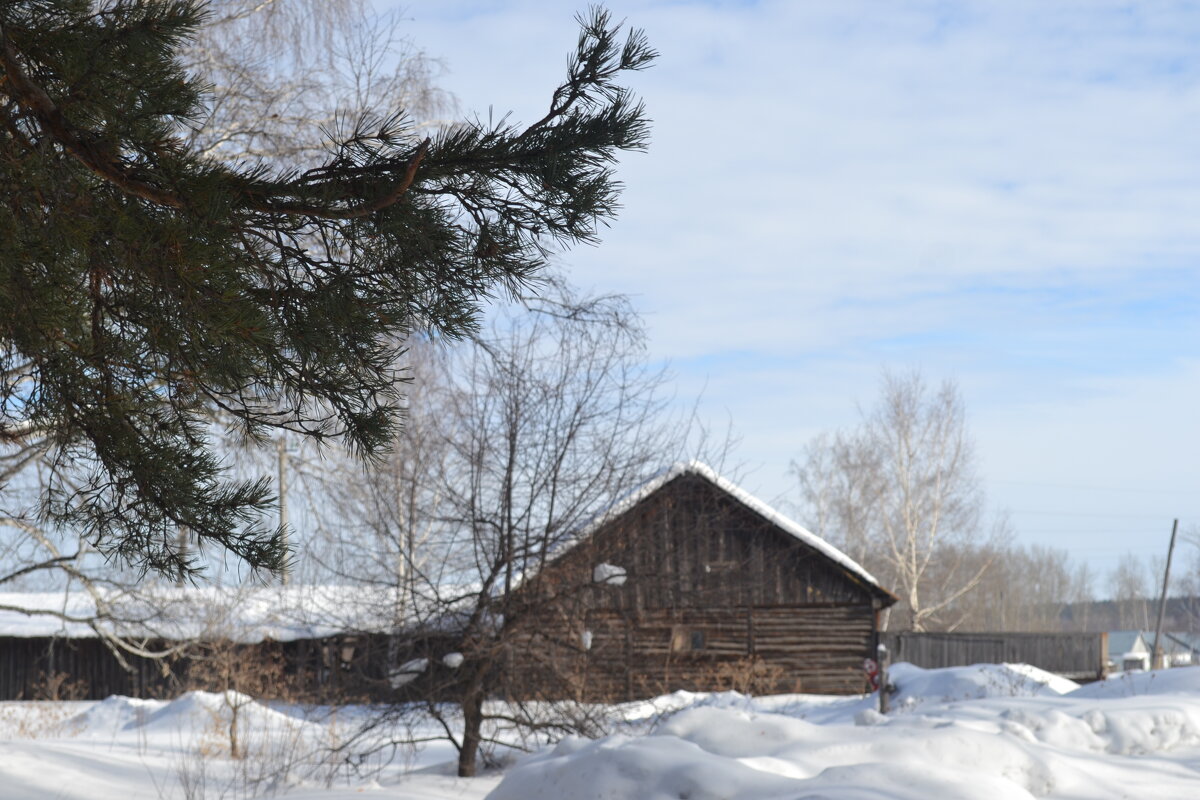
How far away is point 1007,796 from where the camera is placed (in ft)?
18.9

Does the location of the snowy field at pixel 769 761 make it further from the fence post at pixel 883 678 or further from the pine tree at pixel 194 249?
the fence post at pixel 883 678

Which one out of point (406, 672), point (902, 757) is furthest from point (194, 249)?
Result: point (406, 672)

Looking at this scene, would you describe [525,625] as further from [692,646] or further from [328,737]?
[692,646]

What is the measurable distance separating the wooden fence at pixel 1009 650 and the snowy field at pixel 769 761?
496 inches

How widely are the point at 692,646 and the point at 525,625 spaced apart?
1163 cm

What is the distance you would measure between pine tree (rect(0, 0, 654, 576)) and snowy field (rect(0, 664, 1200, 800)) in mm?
2573

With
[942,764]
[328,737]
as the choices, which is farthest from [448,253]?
[328,737]

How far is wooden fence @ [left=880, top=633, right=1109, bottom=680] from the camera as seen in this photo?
27.0 metres

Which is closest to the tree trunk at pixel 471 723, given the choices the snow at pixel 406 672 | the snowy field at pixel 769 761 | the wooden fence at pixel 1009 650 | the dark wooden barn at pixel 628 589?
the snowy field at pixel 769 761

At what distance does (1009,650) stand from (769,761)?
22.5 meters

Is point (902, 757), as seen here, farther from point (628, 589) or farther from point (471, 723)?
point (471, 723)

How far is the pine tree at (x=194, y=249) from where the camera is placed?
11.5 feet

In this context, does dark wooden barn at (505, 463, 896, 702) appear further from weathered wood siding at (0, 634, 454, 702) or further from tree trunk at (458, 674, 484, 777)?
weathered wood siding at (0, 634, 454, 702)

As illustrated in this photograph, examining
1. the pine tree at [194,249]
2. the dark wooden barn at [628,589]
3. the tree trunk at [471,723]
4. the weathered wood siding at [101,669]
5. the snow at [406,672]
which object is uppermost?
the pine tree at [194,249]
